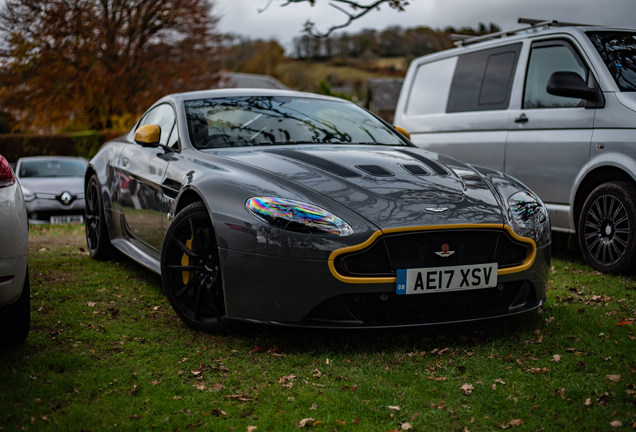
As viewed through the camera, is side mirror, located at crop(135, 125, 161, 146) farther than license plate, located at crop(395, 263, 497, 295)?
Yes

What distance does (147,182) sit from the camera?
15.0 feet

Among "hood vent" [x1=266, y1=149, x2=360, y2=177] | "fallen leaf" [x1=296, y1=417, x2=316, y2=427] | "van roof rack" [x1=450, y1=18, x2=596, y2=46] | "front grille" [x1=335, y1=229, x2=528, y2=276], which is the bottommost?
"fallen leaf" [x1=296, y1=417, x2=316, y2=427]

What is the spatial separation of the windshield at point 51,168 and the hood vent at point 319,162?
9354mm

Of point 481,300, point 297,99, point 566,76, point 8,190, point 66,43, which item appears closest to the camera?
point 8,190

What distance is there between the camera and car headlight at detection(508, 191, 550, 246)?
348cm

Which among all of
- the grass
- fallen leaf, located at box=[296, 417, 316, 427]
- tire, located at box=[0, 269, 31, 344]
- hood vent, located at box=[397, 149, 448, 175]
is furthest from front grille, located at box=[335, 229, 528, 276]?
tire, located at box=[0, 269, 31, 344]

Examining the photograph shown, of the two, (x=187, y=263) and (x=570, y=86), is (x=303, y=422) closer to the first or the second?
(x=187, y=263)

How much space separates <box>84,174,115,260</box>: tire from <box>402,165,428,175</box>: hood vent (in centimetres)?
313

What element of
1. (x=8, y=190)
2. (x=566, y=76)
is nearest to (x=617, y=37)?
(x=566, y=76)

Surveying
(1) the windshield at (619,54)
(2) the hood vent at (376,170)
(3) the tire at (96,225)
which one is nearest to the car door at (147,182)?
(3) the tire at (96,225)

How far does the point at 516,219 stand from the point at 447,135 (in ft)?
11.3

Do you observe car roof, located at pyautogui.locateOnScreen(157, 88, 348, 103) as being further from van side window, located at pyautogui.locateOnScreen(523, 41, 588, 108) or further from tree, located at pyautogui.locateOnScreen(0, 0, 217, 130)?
tree, located at pyautogui.locateOnScreen(0, 0, 217, 130)

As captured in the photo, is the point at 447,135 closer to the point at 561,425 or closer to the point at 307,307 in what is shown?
the point at 307,307

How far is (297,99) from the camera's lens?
485 cm
